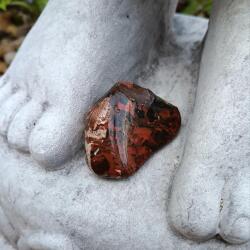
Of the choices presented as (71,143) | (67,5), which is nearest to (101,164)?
(71,143)

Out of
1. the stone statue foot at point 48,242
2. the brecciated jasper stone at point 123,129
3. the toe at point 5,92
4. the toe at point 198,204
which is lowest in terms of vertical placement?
the stone statue foot at point 48,242

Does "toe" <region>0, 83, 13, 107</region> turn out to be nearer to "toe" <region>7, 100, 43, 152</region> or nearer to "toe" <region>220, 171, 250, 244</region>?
"toe" <region>7, 100, 43, 152</region>

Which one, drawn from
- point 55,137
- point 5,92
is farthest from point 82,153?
point 5,92

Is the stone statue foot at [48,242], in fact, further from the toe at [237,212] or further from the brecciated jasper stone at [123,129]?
the toe at [237,212]

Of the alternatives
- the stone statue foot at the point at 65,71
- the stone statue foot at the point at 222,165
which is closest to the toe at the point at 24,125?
the stone statue foot at the point at 65,71

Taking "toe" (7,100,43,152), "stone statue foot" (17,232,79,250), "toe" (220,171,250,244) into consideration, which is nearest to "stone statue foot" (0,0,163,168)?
"toe" (7,100,43,152)

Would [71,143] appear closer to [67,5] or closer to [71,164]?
[71,164]
